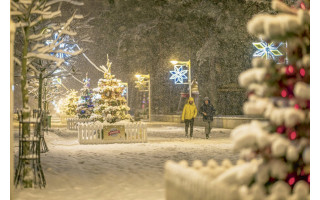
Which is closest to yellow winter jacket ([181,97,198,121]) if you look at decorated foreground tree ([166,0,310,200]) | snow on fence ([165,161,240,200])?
snow on fence ([165,161,240,200])

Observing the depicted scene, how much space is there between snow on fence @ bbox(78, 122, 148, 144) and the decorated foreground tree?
56.2 feet

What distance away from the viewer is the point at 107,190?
9164 millimetres

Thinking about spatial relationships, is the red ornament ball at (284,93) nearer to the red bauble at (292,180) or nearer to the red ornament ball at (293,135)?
the red ornament ball at (293,135)

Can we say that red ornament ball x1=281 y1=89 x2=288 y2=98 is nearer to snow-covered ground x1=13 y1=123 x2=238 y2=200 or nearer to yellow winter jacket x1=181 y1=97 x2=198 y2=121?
snow-covered ground x1=13 y1=123 x2=238 y2=200

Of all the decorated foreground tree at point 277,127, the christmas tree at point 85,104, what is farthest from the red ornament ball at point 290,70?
the christmas tree at point 85,104

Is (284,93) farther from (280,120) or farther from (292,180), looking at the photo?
(292,180)

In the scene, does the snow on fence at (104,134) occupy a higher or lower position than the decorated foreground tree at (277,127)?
lower

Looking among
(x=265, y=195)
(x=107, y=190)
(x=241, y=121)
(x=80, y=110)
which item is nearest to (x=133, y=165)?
(x=107, y=190)

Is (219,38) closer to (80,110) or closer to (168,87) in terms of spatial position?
(80,110)

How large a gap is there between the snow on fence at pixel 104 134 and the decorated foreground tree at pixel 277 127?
675 inches

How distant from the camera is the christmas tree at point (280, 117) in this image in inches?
158

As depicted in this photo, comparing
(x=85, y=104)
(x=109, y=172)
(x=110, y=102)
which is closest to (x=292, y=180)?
(x=109, y=172)

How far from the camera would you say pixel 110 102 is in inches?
955

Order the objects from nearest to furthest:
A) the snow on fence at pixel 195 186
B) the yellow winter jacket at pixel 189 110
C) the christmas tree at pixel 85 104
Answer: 1. the snow on fence at pixel 195 186
2. the yellow winter jacket at pixel 189 110
3. the christmas tree at pixel 85 104
